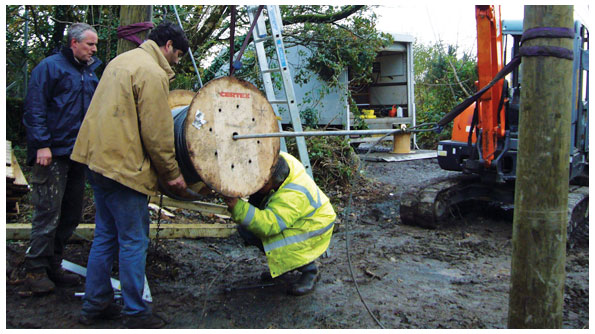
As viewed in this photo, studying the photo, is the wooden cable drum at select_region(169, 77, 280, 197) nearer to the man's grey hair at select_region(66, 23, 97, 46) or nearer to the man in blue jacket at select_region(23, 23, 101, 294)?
the man in blue jacket at select_region(23, 23, 101, 294)

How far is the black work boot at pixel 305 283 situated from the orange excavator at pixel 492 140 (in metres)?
2.91

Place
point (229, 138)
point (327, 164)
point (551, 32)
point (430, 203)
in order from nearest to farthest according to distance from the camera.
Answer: point (551, 32) → point (229, 138) → point (430, 203) → point (327, 164)

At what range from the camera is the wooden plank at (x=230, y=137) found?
320cm

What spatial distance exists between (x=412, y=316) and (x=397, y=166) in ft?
26.8

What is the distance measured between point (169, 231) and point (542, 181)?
365 cm

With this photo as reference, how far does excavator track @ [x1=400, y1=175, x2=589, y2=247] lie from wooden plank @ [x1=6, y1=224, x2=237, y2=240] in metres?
2.62

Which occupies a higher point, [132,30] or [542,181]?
[132,30]

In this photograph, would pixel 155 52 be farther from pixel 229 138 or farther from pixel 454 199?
pixel 454 199

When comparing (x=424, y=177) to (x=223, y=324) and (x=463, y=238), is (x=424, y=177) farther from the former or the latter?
(x=223, y=324)

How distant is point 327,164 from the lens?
27.9 ft

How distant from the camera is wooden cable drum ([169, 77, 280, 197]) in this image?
126 inches

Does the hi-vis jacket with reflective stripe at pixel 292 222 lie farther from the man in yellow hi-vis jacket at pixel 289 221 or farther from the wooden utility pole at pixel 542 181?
the wooden utility pole at pixel 542 181

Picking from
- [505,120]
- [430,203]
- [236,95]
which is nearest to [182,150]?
[236,95]

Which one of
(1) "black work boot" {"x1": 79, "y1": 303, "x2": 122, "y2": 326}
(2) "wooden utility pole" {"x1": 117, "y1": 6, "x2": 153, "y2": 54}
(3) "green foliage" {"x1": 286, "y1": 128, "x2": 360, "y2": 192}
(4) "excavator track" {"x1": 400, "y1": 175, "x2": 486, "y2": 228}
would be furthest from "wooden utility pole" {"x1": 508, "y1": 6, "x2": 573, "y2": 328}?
(3) "green foliage" {"x1": 286, "y1": 128, "x2": 360, "y2": 192}
